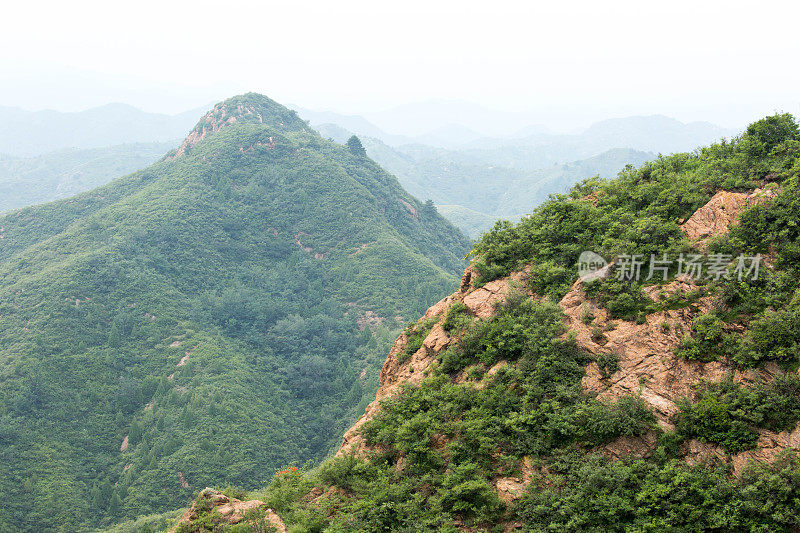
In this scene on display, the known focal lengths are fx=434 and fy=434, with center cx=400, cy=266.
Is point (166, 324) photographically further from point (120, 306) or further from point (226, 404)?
point (226, 404)

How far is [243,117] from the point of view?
8219 cm

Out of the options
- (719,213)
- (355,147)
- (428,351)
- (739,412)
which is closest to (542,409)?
(739,412)

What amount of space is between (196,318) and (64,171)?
536ft

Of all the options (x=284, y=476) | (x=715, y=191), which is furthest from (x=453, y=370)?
(x=715, y=191)

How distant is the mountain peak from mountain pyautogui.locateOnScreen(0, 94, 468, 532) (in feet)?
2.37

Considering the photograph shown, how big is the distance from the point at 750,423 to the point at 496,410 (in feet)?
17.3

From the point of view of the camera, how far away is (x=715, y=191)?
12.9 meters

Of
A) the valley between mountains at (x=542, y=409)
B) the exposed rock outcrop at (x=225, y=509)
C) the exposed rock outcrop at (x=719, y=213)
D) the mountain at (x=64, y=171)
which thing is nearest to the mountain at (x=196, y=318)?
the valley between mountains at (x=542, y=409)

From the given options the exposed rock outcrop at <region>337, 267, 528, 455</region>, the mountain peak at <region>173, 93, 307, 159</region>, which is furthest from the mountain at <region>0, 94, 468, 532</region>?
the exposed rock outcrop at <region>337, 267, 528, 455</region>

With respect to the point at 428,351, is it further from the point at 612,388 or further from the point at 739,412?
the point at 739,412

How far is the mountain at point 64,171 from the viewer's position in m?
150

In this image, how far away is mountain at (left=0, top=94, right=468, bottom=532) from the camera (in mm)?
34156

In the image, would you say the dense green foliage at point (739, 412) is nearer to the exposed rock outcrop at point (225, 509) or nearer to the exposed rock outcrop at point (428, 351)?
the exposed rock outcrop at point (428, 351)

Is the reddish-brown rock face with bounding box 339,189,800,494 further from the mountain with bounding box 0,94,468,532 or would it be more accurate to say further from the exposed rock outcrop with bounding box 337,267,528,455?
the mountain with bounding box 0,94,468,532
